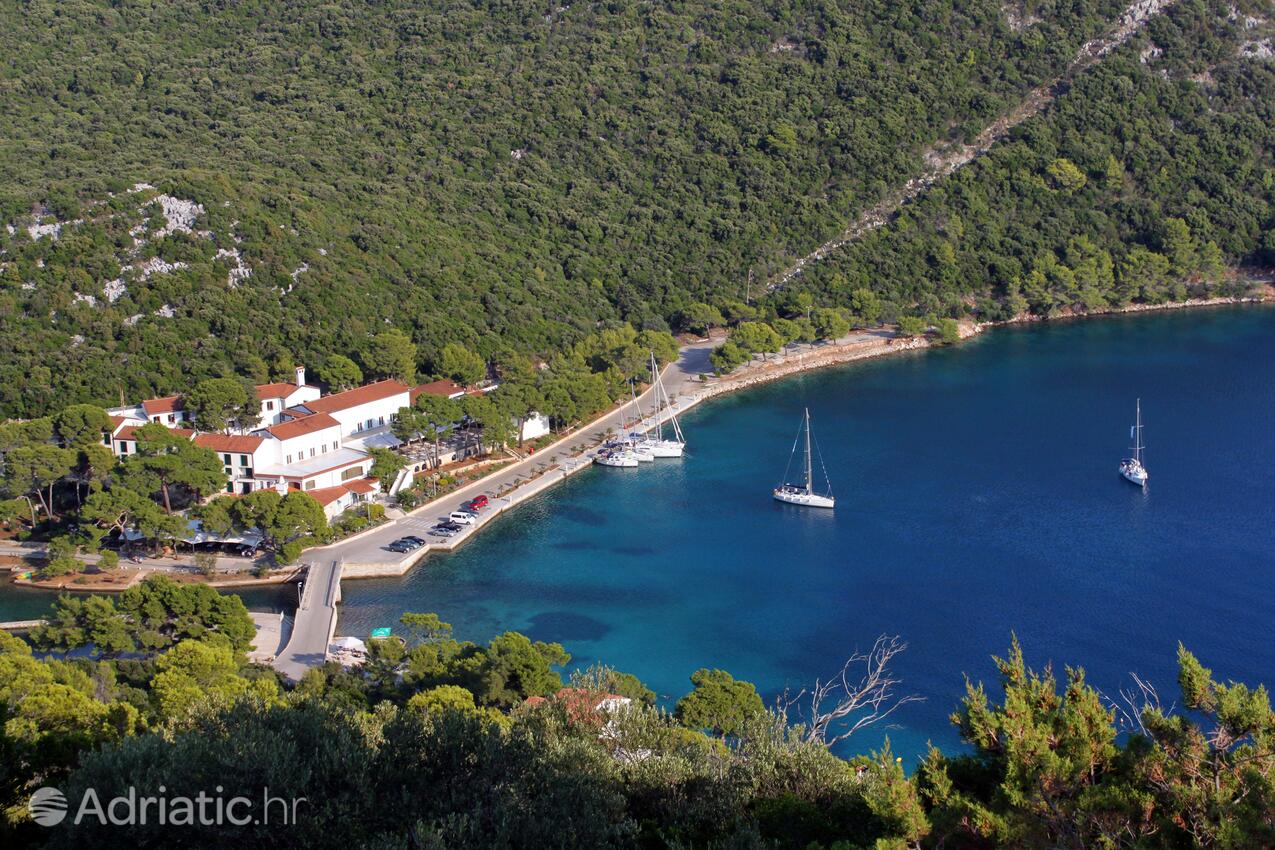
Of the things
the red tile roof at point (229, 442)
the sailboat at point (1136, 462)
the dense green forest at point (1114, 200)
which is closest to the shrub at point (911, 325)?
the dense green forest at point (1114, 200)

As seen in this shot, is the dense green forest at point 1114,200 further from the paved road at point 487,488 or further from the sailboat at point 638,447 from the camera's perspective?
the sailboat at point 638,447

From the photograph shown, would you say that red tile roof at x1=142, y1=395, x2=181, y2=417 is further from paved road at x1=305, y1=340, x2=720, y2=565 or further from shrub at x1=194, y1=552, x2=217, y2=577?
paved road at x1=305, y1=340, x2=720, y2=565

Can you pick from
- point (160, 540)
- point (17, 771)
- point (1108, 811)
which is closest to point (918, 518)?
point (160, 540)

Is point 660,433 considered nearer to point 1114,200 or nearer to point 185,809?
point 185,809

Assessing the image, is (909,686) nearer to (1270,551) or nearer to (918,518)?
(918,518)

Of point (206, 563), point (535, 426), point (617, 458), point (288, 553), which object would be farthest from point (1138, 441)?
point (206, 563)
